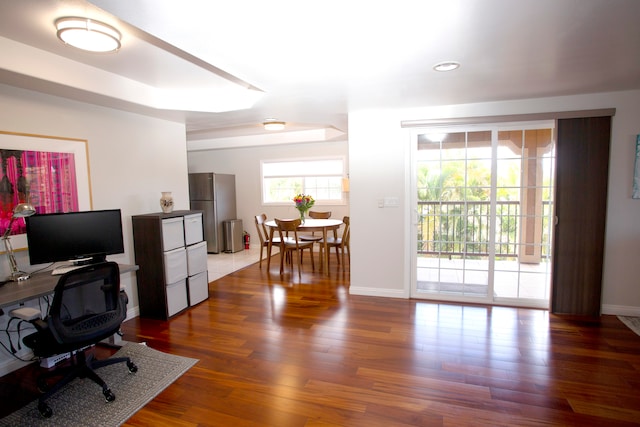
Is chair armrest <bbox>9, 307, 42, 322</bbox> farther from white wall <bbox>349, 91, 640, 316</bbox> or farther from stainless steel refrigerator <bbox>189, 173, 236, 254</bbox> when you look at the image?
stainless steel refrigerator <bbox>189, 173, 236, 254</bbox>

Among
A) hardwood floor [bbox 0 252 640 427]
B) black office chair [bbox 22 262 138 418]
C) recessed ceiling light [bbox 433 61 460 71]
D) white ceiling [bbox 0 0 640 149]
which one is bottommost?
hardwood floor [bbox 0 252 640 427]

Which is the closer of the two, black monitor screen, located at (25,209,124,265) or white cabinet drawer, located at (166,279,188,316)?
black monitor screen, located at (25,209,124,265)

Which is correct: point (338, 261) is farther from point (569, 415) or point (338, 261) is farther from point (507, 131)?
point (569, 415)

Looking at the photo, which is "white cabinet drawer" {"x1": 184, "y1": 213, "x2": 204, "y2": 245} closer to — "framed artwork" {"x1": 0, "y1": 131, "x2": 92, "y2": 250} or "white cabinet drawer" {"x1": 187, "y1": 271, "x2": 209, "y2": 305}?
"white cabinet drawer" {"x1": 187, "y1": 271, "x2": 209, "y2": 305}

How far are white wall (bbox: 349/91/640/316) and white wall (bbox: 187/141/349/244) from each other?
111 inches

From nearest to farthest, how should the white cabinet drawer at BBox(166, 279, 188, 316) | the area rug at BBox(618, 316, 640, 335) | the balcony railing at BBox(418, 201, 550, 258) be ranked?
the area rug at BBox(618, 316, 640, 335) → the white cabinet drawer at BBox(166, 279, 188, 316) → the balcony railing at BBox(418, 201, 550, 258)

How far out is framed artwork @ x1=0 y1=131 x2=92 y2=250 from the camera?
2617 mm

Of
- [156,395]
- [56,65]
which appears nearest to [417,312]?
[156,395]

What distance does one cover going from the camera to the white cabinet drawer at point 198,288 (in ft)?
12.9

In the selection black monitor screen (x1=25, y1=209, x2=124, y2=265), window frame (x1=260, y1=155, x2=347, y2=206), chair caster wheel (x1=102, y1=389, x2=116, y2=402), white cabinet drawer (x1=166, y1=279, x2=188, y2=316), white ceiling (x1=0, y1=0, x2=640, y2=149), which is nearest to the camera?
white ceiling (x1=0, y1=0, x2=640, y2=149)

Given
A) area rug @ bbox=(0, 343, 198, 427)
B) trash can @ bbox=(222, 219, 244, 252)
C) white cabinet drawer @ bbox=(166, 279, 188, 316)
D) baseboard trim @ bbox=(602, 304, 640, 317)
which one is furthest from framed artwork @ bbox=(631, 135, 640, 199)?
trash can @ bbox=(222, 219, 244, 252)

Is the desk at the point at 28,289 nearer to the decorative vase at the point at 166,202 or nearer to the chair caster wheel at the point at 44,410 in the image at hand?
the chair caster wheel at the point at 44,410

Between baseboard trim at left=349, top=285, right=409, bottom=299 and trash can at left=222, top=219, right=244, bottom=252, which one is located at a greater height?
trash can at left=222, top=219, right=244, bottom=252

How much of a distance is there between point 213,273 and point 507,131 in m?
4.68
